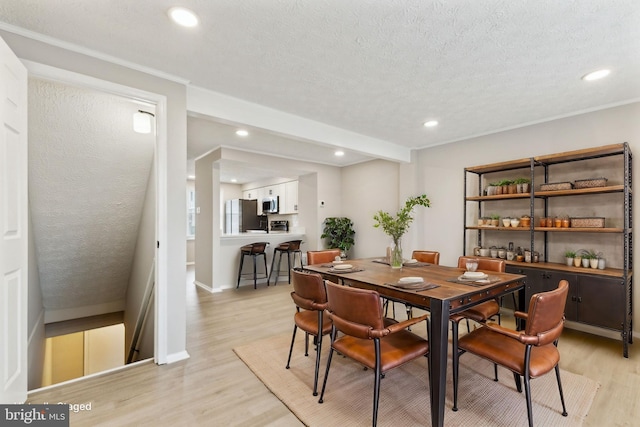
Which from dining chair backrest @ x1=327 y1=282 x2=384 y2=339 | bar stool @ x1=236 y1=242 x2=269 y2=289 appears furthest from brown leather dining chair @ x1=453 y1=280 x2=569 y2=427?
bar stool @ x1=236 y1=242 x2=269 y2=289

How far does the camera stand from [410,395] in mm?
2145

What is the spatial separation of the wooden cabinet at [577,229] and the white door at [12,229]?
371cm

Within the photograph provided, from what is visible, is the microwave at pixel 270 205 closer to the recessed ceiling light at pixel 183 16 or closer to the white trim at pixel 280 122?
the white trim at pixel 280 122

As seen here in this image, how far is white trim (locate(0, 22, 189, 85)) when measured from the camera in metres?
1.95

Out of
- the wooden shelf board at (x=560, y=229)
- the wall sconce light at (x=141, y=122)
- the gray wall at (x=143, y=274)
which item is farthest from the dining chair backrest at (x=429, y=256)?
the wall sconce light at (x=141, y=122)

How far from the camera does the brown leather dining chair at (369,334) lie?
5.74 ft

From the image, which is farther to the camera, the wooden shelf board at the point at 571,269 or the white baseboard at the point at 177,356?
the wooden shelf board at the point at 571,269

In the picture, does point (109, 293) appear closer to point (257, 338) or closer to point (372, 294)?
point (257, 338)

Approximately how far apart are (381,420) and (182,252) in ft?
6.61

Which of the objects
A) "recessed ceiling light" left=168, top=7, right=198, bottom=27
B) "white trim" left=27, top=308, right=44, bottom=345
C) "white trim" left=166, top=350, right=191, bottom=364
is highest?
"recessed ceiling light" left=168, top=7, right=198, bottom=27

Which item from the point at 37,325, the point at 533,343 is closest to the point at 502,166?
the point at 533,343

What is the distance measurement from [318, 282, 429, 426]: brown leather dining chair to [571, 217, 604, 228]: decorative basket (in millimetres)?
2462

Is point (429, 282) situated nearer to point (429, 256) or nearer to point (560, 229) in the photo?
point (429, 256)

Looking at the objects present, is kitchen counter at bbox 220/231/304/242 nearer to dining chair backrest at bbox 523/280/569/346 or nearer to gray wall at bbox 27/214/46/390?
gray wall at bbox 27/214/46/390
